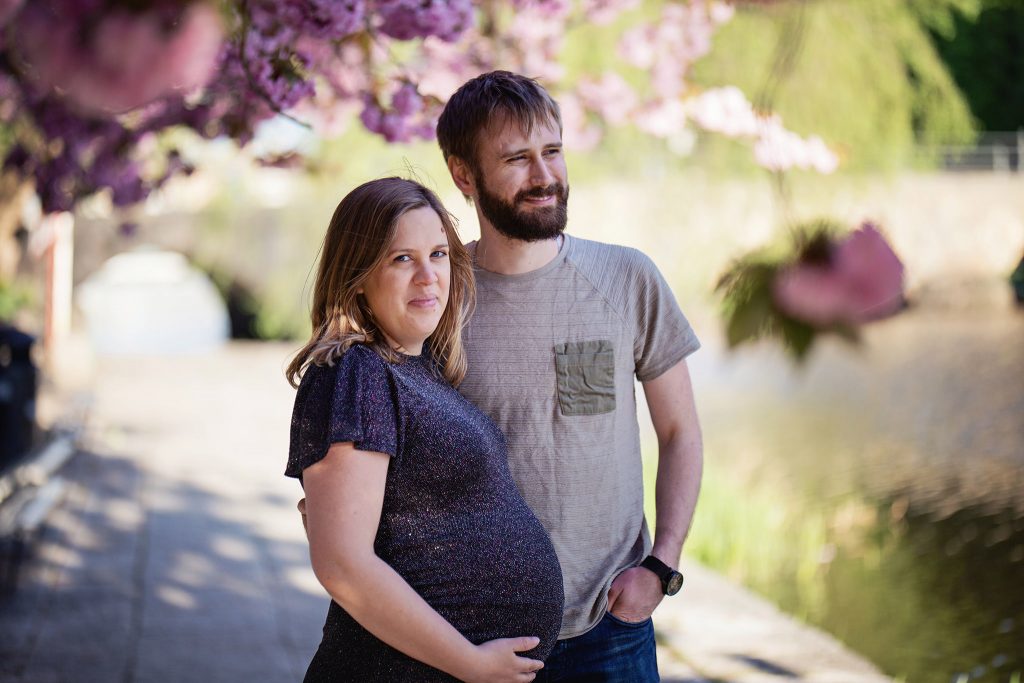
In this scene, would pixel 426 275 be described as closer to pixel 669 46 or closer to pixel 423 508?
pixel 423 508

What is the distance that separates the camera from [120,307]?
27203 mm

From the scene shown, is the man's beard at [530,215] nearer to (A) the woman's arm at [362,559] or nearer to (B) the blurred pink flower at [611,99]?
(A) the woman's arm at [362,559]

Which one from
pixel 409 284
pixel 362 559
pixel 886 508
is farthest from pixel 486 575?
pixel 886 508

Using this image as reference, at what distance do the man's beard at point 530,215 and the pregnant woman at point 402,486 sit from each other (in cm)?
17

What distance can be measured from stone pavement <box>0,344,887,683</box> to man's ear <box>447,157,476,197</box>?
2.17m

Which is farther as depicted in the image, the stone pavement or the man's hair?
the stone pavement

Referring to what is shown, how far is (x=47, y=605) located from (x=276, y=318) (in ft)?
44.1

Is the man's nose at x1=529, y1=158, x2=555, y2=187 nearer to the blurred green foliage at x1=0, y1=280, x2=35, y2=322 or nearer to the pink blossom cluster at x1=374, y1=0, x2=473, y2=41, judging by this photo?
the pink blossom cluster at x1=374, y1=0, x2=473, y2=41

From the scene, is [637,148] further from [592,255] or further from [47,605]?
[592,255]

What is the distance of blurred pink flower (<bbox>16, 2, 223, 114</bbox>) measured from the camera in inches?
18.7

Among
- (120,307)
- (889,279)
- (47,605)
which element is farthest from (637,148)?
(120,307)

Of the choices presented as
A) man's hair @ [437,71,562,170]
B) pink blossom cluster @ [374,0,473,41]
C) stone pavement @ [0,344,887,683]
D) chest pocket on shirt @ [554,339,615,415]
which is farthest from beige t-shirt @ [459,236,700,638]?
stone pavement @ [0,344,887,683]

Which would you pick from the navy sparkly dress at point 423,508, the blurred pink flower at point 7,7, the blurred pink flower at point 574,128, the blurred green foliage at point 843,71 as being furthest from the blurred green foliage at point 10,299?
the blurred pink flower at point 7,7

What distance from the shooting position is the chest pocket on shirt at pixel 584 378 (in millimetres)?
1800
